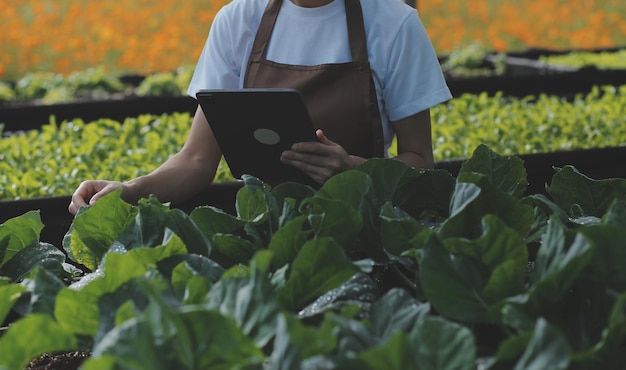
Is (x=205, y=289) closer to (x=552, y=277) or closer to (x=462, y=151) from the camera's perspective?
(x=552, y=277)

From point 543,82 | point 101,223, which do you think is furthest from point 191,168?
point 543,82

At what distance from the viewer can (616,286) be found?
116 cm

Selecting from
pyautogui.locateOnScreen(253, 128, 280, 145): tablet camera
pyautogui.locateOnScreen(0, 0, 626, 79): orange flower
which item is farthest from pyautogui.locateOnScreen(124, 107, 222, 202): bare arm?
pyautogui.locateOnScreen(0, 0, 626, 79): orange flower

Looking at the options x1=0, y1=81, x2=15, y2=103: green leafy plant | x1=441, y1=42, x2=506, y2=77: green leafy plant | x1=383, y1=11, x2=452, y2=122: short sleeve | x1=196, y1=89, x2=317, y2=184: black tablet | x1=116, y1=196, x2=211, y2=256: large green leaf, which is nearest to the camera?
x1=116, y1=196, x2=211, y2=256: large green leaf

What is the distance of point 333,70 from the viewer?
2.67m

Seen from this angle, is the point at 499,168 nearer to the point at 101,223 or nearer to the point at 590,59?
the point at 101,223

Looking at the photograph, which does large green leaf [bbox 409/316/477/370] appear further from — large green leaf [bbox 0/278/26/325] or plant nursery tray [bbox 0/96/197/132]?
plant nursery tray [bbox 0/96/197/132]

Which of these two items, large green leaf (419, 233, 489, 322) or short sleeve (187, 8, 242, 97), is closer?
large green leaf (419, 233, 489, 322)

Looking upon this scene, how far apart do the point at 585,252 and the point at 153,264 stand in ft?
1.88

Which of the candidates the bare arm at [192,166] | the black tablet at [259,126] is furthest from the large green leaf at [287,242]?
the bare arm at [192,166]

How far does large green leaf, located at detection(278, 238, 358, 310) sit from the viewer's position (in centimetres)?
121

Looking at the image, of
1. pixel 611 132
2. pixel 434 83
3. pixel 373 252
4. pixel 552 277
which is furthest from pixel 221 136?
pixel 611 132

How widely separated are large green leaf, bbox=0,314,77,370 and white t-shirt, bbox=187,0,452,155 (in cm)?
168

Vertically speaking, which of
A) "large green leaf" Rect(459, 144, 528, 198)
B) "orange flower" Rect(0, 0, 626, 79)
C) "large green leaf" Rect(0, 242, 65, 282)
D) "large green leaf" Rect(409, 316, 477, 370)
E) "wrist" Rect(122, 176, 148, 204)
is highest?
"large green leaf" Rect(409, 316, 477, 370)
